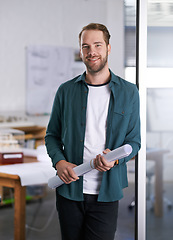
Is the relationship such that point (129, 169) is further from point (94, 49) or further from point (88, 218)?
point (94, 49)

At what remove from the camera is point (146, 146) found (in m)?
2.07

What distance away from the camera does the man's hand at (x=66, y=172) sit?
1628 millimetres

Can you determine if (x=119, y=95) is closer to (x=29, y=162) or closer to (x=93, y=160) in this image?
(x=93, y=160)

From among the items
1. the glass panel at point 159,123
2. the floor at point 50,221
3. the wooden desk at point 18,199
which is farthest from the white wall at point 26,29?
the glass panel at point 159,123

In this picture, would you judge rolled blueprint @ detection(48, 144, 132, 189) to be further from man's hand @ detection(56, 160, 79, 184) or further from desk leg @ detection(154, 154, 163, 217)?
desk leg @ detection(154, 154, 163, 217)

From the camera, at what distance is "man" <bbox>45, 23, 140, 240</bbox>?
1.67m

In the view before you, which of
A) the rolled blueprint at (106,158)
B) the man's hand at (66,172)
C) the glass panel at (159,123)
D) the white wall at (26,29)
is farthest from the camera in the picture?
the white wall at (26,29)

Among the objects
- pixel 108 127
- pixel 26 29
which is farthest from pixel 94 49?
pixel 26 29

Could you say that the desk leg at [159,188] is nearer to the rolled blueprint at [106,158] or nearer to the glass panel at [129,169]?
the glass panel at [129,169]

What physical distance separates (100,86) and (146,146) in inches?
20.8

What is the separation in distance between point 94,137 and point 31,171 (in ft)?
3.04

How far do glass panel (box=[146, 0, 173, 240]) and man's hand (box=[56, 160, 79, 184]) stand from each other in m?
0.58

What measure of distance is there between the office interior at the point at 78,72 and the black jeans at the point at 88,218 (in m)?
0.43

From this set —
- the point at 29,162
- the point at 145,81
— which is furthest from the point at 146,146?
the point at 29,162
